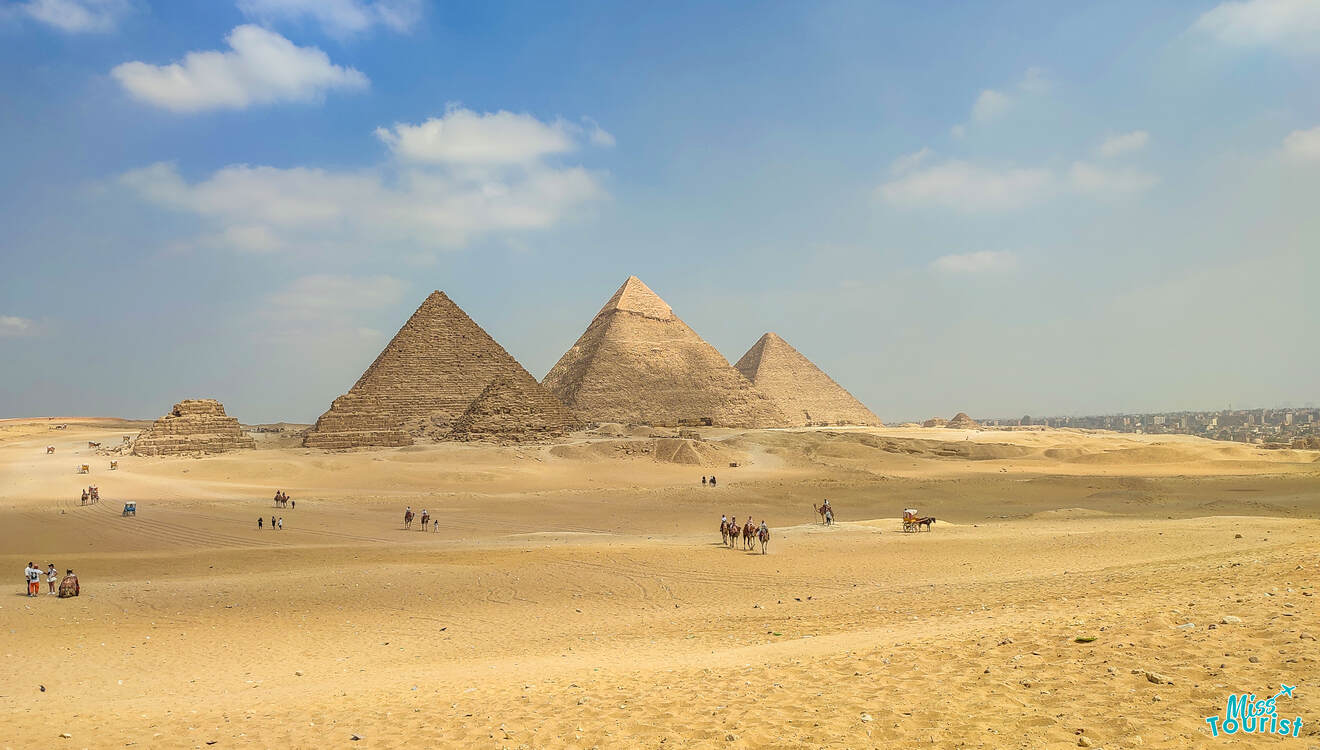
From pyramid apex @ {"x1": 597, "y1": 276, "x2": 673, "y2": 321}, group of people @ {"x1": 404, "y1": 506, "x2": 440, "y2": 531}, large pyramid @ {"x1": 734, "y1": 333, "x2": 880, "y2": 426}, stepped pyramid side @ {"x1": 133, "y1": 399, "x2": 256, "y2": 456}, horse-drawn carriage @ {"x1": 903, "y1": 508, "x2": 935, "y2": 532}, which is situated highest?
pyramid apex @ {"x1": 597, "y1": 276, "x2": 673, "y2": 321}

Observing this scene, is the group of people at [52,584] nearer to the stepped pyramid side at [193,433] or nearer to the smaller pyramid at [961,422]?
the stepped pyramid side at [193,433]

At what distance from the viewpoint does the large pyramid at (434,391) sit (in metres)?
45.2

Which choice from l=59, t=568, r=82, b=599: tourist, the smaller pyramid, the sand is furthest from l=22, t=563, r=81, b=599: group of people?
the smaller pyramid

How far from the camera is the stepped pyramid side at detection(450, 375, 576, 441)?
44062 millimetres

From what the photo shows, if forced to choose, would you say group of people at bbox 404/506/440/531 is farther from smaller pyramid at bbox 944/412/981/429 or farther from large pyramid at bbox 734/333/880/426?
smaller pyramid at bbox 944/412/981/429

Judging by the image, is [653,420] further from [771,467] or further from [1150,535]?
[1150,535]

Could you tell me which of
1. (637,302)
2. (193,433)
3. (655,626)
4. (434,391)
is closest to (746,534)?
(655,626)

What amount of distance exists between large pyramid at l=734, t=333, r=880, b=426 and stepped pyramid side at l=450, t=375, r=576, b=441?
39.0 m

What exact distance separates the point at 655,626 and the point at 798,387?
3122 inches

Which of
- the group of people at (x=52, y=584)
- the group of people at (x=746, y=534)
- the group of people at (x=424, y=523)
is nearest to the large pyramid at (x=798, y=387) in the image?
the group of people at (x=424, y=523)

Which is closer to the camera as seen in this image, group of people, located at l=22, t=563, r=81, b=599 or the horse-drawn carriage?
group of people, located at l=22, t=563, r=81, b=599

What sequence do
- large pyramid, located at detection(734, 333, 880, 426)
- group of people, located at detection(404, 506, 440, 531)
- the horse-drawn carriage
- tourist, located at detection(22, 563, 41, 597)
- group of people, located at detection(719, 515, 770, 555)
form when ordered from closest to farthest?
tourist, located at detection(22, 563, 41, 597) → group of people, located at detection(719, 515, 770, 555) → the horse-drawn carriage → group of people, located at detection(404, 506, 440, 531) → large pyramid, located at detection(734, 333, 880, 426)

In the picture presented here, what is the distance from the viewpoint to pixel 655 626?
344 inches

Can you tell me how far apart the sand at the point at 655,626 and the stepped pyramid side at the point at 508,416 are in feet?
67.1
